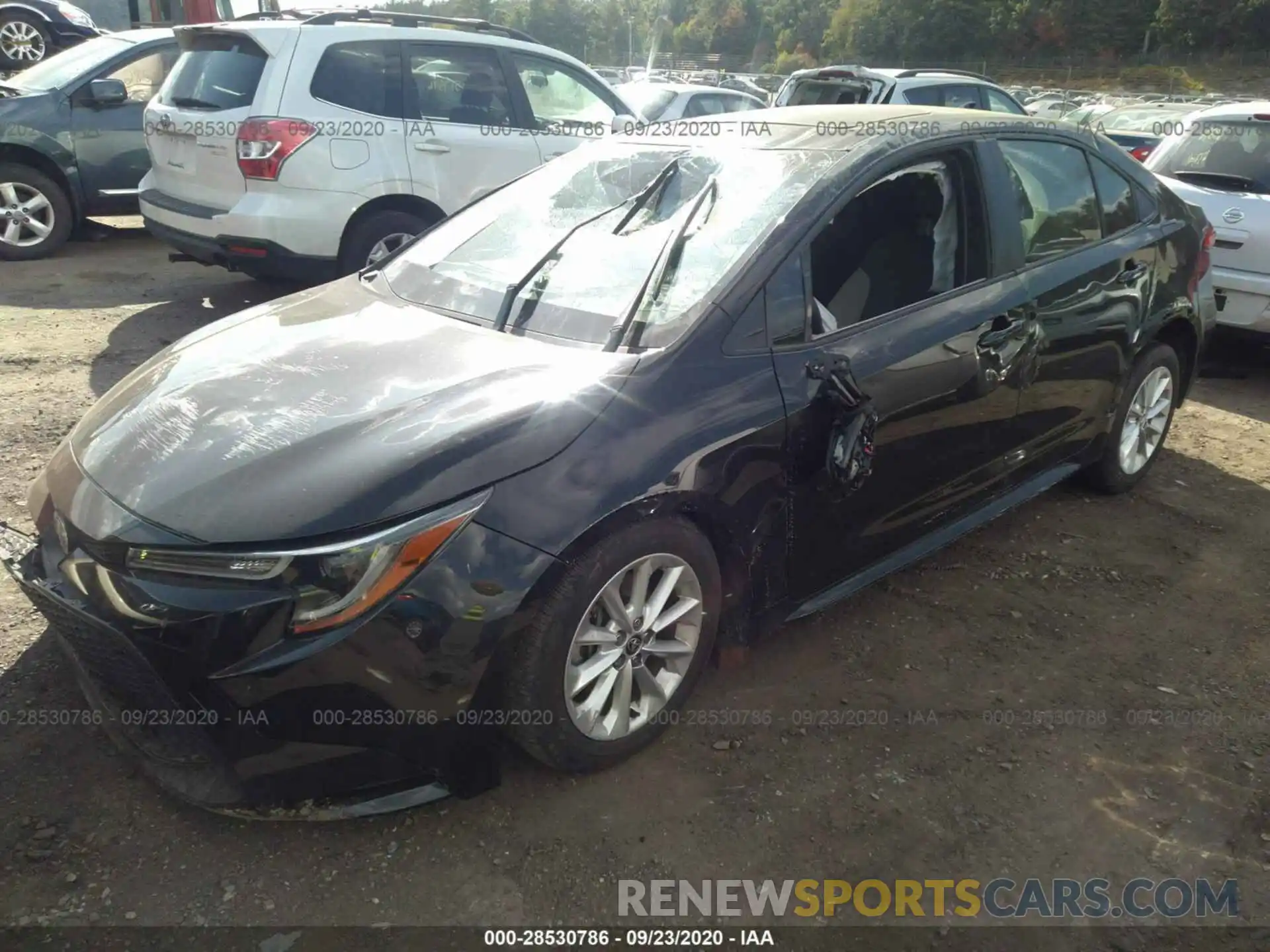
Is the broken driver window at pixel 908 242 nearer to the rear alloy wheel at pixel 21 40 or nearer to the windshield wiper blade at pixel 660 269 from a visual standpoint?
the windshield wiper blade at pixel 660 269

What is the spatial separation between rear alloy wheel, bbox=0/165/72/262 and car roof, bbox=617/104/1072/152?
6.31m

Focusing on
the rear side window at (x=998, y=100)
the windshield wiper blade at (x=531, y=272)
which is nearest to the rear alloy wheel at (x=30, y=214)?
the windshield wiper blade at (x=531, y=272)

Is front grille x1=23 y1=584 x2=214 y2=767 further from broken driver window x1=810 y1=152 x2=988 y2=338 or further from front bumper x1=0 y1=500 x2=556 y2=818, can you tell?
broken driver window x1=810 y1=152 x2=988 y2=338

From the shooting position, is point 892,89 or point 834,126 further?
point 892,89

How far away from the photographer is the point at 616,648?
2586 mm

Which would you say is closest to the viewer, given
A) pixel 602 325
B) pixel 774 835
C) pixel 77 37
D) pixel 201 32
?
pixel 774 835

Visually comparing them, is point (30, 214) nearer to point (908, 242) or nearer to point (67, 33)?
point (67, 33)

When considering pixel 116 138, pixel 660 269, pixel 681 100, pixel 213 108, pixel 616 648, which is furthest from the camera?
pixel 681 100

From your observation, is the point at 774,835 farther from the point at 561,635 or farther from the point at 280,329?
the point at 280,329

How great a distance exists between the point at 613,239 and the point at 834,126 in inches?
36.0

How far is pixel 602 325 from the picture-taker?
280 centimetres

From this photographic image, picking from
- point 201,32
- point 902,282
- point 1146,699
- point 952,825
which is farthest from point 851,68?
point 952,825

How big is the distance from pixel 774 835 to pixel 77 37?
1378cm

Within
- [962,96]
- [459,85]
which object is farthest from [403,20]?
[962,96]
